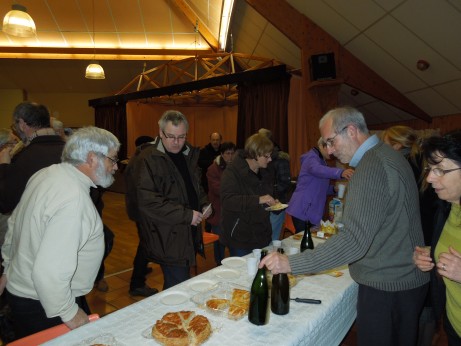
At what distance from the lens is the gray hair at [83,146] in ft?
4.64

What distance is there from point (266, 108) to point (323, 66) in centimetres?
148

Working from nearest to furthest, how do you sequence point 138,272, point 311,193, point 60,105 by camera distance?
1. point 311,193
2. point 138,272
3. point 60,105

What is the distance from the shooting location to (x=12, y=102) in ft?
32.6

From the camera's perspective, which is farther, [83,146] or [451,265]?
[83,146]

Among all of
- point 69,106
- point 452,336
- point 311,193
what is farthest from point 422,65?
point 69,106

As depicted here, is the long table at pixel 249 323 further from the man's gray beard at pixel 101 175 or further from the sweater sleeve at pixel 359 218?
the man's gray beard at pixel 101 175

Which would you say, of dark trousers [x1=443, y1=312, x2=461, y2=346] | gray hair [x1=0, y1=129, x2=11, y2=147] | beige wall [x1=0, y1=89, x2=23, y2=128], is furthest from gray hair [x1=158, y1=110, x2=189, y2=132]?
beige wall [x1=0, y1=89, x2=23, y2=128]

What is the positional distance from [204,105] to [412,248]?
796 cm

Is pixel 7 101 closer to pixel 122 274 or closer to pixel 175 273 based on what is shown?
pixel 122 274

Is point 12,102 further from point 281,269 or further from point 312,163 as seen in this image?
point 281,269

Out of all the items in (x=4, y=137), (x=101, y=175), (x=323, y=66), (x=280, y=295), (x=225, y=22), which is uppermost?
(x=225, y=22)

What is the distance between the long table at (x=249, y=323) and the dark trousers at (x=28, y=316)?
0.31m

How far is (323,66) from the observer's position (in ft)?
13.6

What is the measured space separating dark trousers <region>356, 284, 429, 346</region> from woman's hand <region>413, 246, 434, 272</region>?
0.47 ft
